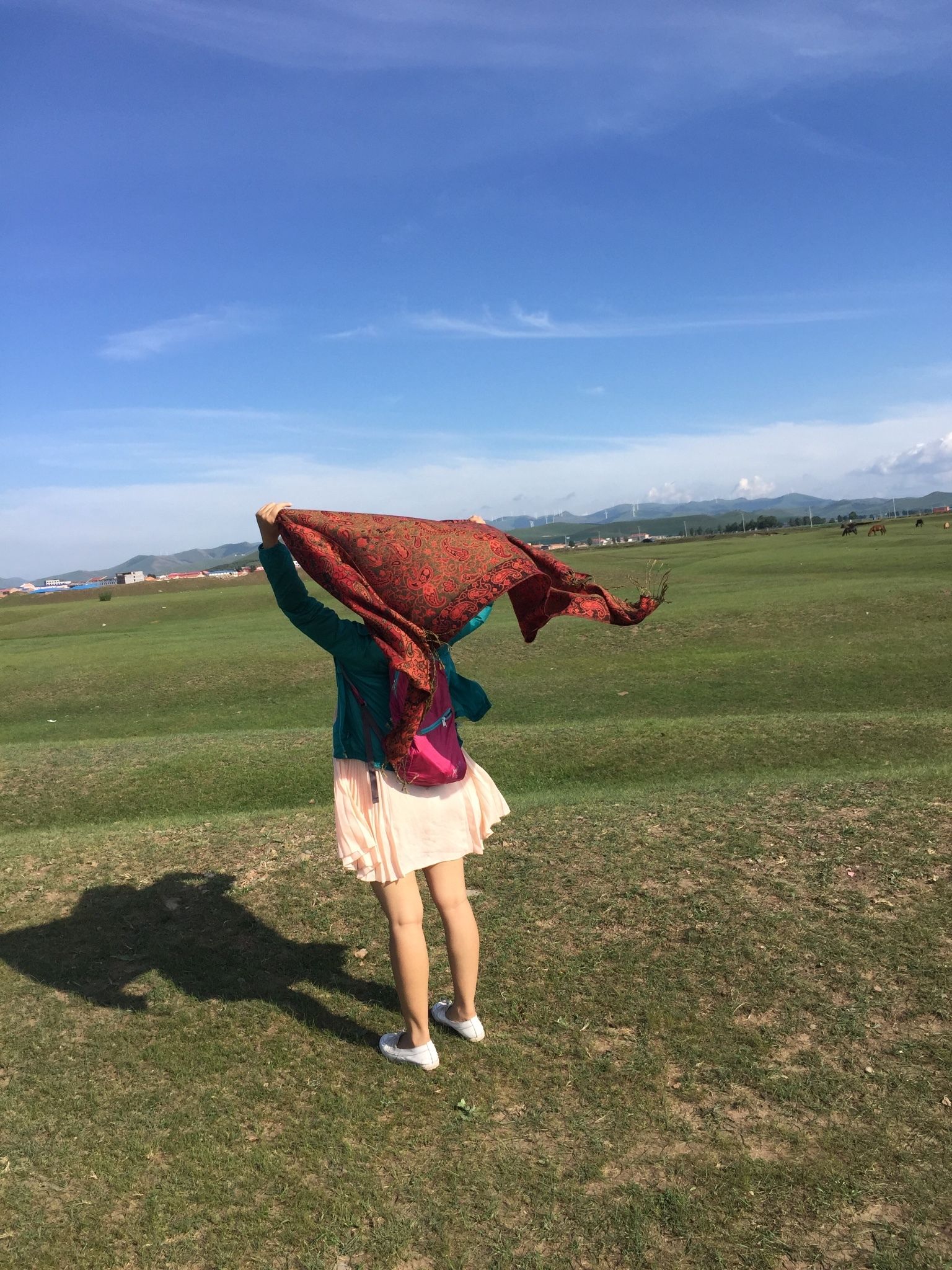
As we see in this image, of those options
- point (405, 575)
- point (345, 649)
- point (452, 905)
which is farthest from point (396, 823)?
point (405, 575)

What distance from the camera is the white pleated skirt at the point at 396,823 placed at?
4.62 m

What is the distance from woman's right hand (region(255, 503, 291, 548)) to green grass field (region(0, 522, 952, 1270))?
2.87 meters

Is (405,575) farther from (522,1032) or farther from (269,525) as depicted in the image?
(522,1032)

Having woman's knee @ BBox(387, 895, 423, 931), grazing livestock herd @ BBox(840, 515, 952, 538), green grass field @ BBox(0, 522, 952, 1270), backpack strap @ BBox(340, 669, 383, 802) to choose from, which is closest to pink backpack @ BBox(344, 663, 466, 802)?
backpack strap @ BBox(340, 669, 383, 802)

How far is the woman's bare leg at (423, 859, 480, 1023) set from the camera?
4.77 metres

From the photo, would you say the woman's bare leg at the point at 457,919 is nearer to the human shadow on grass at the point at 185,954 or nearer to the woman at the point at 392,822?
the woman at the point at 392,822

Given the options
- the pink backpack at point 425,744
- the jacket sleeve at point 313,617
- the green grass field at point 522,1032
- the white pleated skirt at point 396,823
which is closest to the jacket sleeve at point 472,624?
the pink backpack at point 425,744

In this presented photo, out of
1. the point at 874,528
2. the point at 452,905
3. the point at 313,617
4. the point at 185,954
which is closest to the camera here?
the point at 313,617

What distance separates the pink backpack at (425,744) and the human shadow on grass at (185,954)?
1680mm

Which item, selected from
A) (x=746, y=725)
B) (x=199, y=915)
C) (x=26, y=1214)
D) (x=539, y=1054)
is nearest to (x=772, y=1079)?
(x=539, y=1054)

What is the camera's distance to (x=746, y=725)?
41.5 ft

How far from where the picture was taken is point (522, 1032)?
16.9ft

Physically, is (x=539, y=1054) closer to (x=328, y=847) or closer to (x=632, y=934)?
(x=632, y=934)

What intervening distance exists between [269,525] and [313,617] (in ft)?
1.70
